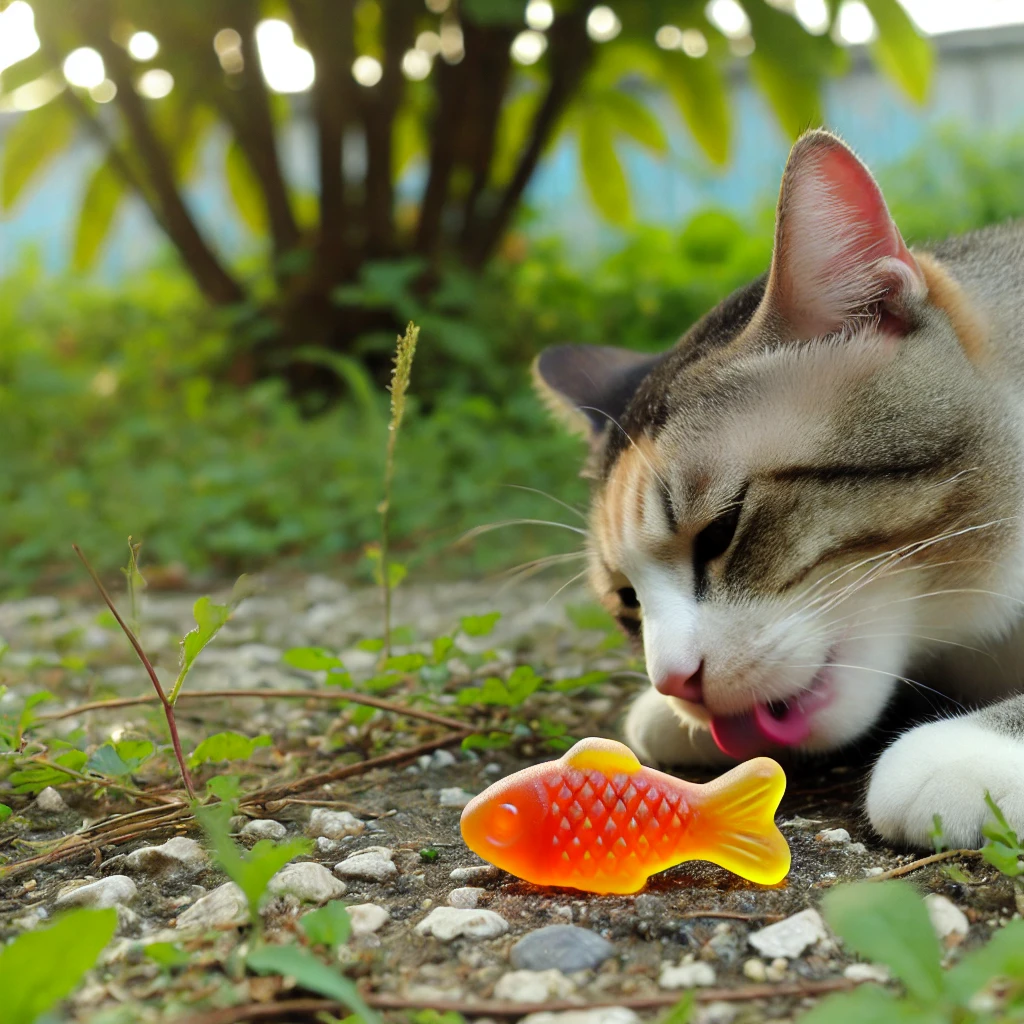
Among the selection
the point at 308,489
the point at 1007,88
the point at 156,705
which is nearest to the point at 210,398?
the point at 308,489

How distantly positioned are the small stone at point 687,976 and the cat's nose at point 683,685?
50 cm

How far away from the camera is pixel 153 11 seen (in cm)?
478

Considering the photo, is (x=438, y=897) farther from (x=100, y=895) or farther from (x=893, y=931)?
(x=893, y=931)

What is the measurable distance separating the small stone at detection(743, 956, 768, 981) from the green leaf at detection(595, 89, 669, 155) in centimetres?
568

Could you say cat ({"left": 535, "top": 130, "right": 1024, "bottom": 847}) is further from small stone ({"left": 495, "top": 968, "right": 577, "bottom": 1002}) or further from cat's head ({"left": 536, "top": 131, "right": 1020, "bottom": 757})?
small stone ({"left": 495, "top": 968, "right": 577, "bottom": 1002})

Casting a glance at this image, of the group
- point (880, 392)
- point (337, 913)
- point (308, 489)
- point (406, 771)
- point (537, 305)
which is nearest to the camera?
point (337, 913)

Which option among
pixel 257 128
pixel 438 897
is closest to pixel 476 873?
pixel 438 897

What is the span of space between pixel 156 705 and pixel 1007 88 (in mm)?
8858

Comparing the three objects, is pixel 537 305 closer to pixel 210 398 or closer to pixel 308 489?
pixel 210 398

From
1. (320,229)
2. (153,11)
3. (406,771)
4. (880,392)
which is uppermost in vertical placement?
(153,11)

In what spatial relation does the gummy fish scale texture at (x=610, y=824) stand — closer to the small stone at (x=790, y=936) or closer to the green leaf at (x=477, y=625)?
the small stone at (x=790, y=936)

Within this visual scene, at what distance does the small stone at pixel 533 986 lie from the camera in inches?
39.0

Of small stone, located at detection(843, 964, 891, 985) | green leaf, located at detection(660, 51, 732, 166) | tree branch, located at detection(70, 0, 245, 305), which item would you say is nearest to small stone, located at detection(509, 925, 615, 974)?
small stone, located at detection(843, 964, 891, 985)

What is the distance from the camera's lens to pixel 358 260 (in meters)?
5.68
